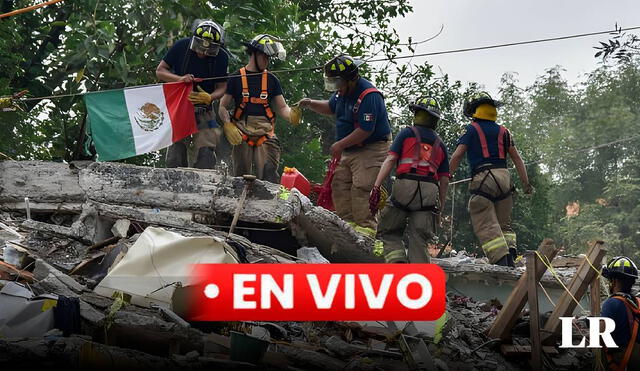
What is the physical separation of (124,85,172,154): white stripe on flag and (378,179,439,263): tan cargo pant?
7.84 feet

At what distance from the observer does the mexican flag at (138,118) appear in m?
8.73

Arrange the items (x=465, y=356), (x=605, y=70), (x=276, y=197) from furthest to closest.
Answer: (x=605, y=70) < (x=276, y=197) < (x=465, y=356)

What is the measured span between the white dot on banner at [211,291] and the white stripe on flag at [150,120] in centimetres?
285

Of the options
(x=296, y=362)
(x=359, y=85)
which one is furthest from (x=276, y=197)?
(x=296, y=362)

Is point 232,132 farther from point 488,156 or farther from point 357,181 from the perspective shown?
point 488,156

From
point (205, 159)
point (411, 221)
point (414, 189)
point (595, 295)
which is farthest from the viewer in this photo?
point (205, 159)

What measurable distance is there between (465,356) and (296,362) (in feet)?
5.22

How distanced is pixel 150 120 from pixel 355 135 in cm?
206

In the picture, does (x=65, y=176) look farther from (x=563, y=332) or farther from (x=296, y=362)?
(x=563, y=332)

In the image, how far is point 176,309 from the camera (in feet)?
20.2

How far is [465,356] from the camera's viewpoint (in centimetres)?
677

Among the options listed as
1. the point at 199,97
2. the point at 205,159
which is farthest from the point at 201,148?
the point at 199,97

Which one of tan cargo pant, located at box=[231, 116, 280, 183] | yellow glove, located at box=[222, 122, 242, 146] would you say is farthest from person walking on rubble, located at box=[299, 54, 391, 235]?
yellow glove, located at box=[222, 122, 242, 146]

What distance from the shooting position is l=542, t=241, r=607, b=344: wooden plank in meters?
6.85
